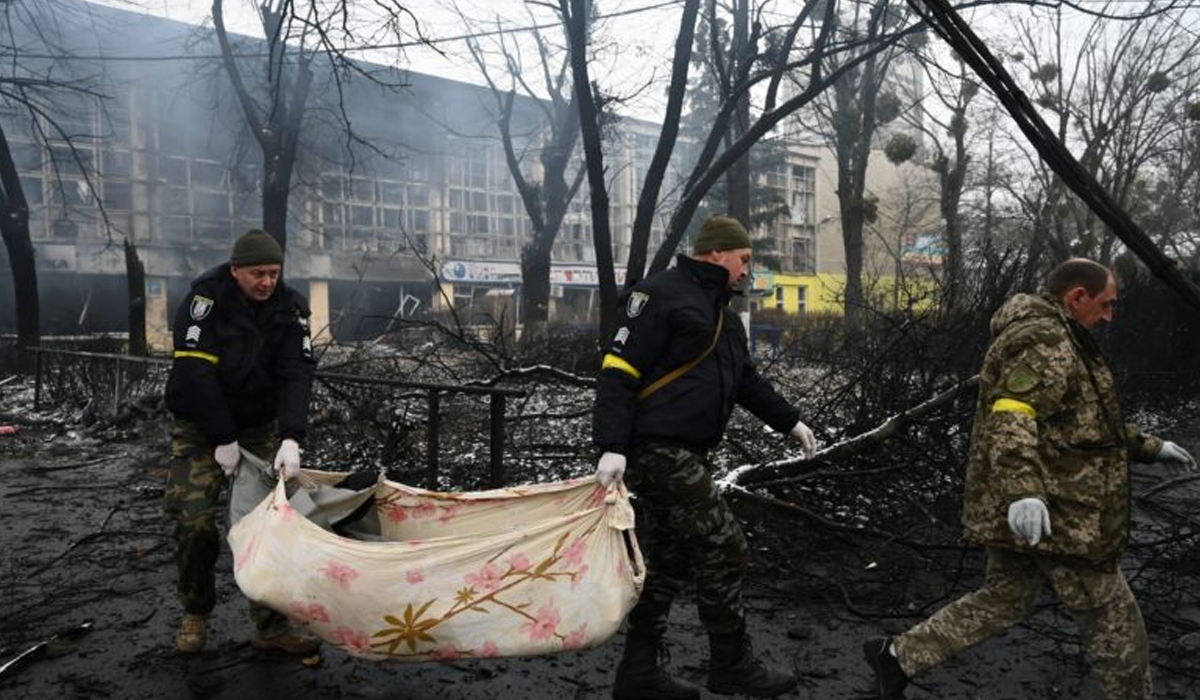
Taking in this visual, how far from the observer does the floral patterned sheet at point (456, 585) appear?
2592 millimetres

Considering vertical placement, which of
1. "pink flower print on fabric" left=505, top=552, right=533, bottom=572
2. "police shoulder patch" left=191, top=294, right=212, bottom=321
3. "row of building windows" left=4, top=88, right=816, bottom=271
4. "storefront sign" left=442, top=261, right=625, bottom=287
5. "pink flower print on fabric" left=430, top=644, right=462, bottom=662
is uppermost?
"row of building windows" left=4, top=88, right=816, bottom=271

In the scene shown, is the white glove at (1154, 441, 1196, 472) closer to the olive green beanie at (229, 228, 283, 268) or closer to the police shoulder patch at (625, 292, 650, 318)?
the police shoulder patch at (625, 292, 650, 318)

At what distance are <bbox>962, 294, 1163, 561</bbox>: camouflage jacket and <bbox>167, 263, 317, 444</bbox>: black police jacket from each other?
8.11 feet

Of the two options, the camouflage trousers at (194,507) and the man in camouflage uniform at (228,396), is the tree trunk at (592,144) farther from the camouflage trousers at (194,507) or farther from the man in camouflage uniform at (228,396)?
the camouflage trousers at (194,507)

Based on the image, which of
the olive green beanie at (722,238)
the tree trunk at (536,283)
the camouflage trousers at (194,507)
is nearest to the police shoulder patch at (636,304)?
the olive green beanie at (722,238)

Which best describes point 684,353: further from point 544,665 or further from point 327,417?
point 327,417

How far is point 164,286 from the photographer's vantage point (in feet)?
102

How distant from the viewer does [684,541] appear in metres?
3.00

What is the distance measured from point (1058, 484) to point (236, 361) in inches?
114

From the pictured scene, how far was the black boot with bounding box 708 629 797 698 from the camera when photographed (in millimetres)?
3057

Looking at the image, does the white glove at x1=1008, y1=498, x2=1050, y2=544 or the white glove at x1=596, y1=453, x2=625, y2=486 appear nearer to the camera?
the white glove at x1=1008, y1=498, x2=1050, y2=544

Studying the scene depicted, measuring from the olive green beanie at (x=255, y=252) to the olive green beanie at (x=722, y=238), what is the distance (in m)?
1.60

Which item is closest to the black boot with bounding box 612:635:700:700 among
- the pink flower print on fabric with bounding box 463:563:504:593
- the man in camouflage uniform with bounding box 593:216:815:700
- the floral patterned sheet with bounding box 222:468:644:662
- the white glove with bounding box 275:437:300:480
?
the man in camouflage uniform with bounding box 593:216:815:700

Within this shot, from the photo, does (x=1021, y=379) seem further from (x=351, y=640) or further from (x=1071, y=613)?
(x=351, y=640)
